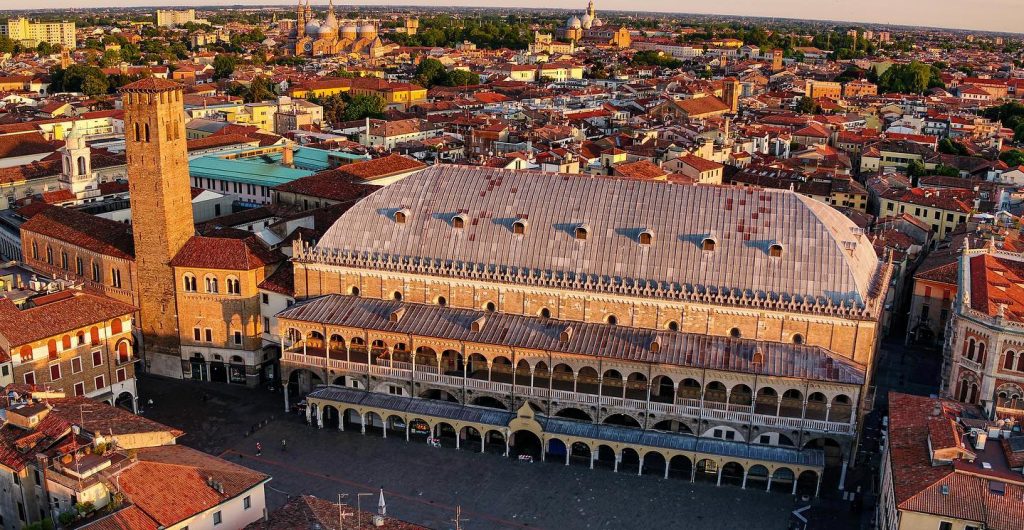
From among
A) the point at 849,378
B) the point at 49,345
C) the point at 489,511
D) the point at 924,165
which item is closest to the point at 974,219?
the point at 924,165

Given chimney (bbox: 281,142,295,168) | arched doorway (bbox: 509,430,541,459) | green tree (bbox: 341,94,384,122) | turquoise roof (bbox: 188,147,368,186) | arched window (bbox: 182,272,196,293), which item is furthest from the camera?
green tree (bbox: 341,94,384,122)

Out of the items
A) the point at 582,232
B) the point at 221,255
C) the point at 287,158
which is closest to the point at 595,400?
the point at 582,232

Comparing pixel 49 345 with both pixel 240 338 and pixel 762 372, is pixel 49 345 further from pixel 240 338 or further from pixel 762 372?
pixel 762 372

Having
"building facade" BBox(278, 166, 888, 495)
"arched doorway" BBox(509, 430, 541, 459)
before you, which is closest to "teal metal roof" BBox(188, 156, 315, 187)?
"building facade" BBox(278, 166, 888, 495)

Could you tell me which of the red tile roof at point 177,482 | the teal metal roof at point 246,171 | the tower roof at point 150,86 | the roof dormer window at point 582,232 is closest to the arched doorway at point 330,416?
the red tile roof at point 177,482

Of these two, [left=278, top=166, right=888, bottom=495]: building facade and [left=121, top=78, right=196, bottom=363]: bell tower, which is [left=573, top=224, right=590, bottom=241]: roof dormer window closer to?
[left=278, top=166, right=888, bottom=495]: building facade

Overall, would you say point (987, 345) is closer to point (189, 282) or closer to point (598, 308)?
point (598, 308)
